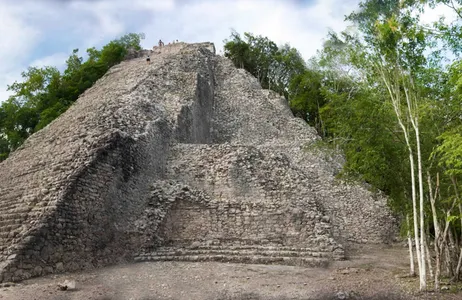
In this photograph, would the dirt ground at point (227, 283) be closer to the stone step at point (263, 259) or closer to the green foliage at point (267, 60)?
the stone step at point (263, 259)

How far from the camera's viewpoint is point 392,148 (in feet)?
29.5

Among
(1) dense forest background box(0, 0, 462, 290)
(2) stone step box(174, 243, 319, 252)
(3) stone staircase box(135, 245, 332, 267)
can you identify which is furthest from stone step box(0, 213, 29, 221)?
(1) dense forest background box(0, 0, 462, 290)

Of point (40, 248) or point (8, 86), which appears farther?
Answer: point (8, 86)

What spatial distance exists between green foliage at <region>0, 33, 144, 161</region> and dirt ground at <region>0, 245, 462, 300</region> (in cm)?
1510

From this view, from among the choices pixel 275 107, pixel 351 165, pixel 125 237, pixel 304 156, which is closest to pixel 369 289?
pixel 351 165

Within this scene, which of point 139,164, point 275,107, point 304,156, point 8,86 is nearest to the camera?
point 139,164

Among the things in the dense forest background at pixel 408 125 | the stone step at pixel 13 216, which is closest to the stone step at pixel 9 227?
the stone step at pixel 13 216

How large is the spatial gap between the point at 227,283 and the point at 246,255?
6.77ft

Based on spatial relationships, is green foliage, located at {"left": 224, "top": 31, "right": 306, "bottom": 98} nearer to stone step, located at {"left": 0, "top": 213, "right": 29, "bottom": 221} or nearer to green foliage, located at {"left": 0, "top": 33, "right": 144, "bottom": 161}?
green foliage, located at {"left": 0, "top": 33, "right": 144, "bottom": 161}

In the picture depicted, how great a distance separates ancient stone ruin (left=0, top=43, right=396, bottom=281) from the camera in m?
9.19

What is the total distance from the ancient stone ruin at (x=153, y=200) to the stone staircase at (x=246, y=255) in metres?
0.03

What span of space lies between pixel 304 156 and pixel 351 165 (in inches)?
365

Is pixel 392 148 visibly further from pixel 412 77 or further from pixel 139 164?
pixel 139 164

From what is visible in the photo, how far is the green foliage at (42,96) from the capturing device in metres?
23.1
